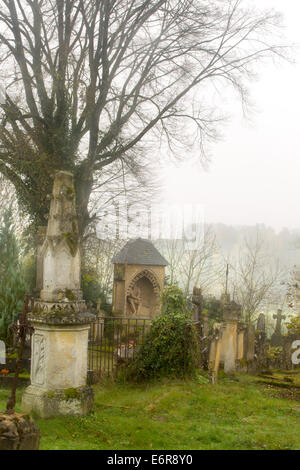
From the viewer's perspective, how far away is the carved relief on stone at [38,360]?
6.32 metres

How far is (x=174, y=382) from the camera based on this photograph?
8859mm

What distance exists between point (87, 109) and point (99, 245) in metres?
5.86

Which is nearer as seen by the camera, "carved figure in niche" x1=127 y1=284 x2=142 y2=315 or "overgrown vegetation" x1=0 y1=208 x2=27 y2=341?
"overgrown vegetation" x1=0 y1=208 x2=27 y2=341

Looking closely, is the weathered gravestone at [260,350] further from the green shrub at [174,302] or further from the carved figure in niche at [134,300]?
the carved figure in niche at [134,300]

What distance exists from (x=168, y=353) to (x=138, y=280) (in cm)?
1513

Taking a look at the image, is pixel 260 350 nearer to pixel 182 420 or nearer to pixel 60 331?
pixel 182 420

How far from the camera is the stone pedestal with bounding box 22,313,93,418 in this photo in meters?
6.15

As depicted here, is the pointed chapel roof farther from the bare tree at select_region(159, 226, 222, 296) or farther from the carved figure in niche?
the bare tree at select_region(159, 226, 222, 296)

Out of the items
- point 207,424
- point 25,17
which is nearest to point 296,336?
point 207,424

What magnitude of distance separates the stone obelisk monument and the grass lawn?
12.0 inches

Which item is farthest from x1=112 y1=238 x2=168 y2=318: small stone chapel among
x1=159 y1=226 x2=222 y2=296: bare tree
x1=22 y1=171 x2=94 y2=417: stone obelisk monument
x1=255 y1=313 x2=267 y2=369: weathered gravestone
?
x1=22 y1=171 x2=94 y2=417: stone obelisk monument

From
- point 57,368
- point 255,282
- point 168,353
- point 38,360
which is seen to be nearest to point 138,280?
point 255,282

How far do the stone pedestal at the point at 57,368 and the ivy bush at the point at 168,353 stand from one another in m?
2.95
